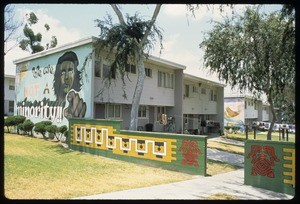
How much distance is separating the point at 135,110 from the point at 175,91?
28.9 feet

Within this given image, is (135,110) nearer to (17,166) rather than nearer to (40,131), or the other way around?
(40,131)

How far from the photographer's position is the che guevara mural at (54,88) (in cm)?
1571

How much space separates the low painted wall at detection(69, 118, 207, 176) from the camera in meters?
10.1

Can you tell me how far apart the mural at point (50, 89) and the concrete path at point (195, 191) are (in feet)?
28.4

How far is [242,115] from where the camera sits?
126ft

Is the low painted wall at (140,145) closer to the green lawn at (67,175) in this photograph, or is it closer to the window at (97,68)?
the green lawn at (67,175)

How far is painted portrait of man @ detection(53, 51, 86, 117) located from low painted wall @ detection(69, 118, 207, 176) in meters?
1.49

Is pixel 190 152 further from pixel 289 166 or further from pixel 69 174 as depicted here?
pixel 69 174

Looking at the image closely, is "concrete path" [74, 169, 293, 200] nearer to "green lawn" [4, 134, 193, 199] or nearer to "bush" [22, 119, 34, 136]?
"green lawn" [4, 134, 193, 199]

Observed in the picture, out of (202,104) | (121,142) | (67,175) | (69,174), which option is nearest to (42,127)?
(121,142)

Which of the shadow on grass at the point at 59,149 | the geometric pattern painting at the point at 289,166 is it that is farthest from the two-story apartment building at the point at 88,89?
the geometric pattern painting at the point at 289,166

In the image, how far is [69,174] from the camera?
8945 mm

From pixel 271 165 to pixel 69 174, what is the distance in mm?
6256

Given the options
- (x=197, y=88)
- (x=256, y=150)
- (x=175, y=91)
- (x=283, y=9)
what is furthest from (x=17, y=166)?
(x=197, y=88)
